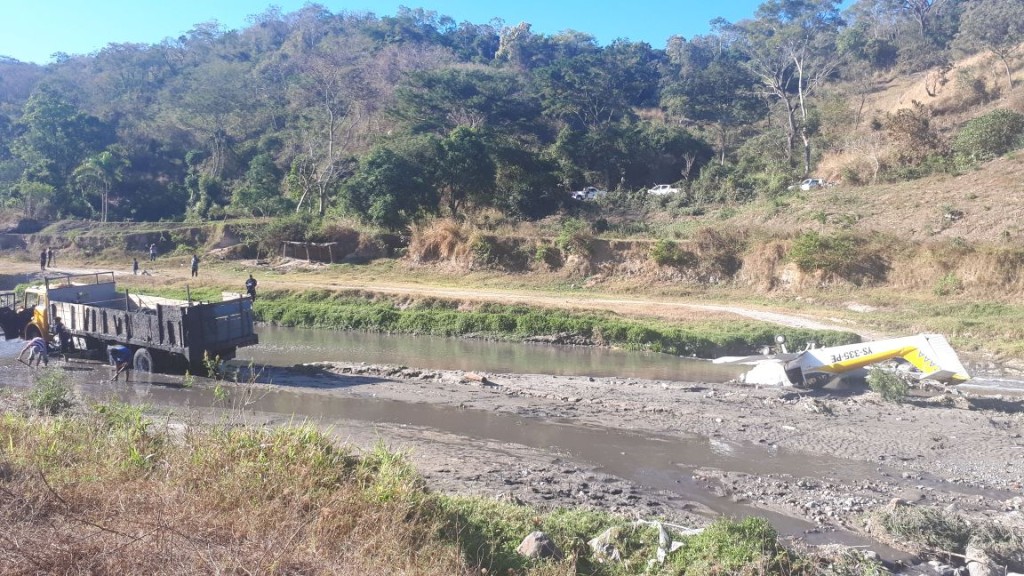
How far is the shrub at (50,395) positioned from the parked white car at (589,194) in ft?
138

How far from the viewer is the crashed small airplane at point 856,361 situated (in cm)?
1653

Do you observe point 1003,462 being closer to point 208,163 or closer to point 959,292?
point 959,292

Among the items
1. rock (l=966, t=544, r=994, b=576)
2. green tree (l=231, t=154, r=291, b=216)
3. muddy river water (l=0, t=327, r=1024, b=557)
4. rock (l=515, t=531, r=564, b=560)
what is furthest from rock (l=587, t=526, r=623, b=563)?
green tree (l=231, t=154, r=291, b=216)

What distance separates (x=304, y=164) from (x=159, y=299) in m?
Answer: 37.6

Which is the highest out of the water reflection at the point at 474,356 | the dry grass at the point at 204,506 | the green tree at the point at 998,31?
the green tree at the point at 998,31

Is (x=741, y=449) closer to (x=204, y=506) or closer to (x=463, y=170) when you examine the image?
(x=204, y=506)

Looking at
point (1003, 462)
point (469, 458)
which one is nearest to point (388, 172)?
point (469, 458)

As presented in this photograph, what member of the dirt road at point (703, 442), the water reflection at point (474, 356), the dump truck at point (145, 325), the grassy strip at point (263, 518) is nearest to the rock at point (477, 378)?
the dirt road at point (703, 442)

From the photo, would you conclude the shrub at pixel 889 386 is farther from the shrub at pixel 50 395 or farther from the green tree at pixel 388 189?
the green tree at pixel 388 189

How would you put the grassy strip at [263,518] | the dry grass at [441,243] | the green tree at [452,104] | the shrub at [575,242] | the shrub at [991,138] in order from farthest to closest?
the green tree at [452,104], the shrub at [991,138], the dry grass at [441,243], the shrub at [575,242], the grassy strip at [263,518]

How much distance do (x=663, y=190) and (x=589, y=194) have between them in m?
5.59

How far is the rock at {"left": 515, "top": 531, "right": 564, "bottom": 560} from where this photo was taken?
7.37 meters

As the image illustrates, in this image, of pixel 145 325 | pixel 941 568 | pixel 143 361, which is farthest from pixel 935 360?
pixel 143 361

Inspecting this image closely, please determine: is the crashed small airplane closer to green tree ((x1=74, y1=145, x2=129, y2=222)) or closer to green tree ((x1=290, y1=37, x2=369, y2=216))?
green tree ((x1=290, y1=37, x2=369, y2=216))
